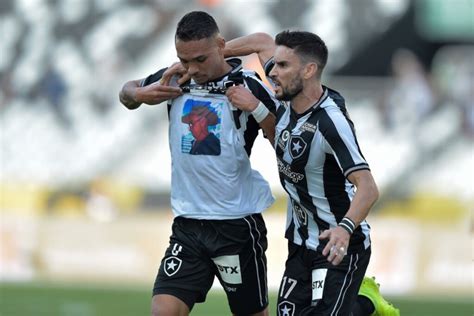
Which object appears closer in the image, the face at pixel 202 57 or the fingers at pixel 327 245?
the fingers at pixel 327 245

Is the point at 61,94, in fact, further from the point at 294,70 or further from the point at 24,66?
the point at 294,70

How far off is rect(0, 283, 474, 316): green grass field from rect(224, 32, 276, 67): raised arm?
4.30m

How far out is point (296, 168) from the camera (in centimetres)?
684

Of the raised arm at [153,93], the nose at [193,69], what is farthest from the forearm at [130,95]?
the nose at [193,69]

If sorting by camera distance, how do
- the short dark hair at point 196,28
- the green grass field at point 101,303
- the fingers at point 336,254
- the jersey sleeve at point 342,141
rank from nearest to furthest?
1. the fingers at point 336,254
2. the jersey sleeve at point 342,141
3. the short dark hair at point 196,28
4. the green grass field at point 101,303

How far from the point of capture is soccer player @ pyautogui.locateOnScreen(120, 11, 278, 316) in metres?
7.32

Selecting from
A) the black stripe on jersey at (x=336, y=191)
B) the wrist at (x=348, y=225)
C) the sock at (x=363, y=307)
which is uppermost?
the black stripe on jersey at (x=336, y=191)

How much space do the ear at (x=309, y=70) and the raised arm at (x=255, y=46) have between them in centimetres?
89

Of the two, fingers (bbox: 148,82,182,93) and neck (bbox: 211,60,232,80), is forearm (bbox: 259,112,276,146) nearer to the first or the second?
neck (bbox: 211,60,232,80)

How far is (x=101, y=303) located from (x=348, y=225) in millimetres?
7541

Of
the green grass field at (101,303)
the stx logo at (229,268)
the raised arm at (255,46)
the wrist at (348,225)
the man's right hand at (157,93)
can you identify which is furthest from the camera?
the green grass field at (101,303)

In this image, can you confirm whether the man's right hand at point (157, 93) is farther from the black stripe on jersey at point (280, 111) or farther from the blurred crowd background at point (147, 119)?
the blurred crowd background at point (147, 119)

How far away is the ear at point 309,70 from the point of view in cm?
686

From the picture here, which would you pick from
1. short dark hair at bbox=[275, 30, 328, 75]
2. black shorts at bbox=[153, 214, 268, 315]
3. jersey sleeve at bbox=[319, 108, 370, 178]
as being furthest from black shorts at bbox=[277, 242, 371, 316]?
short dark hair at bbox=[275, 30, 328, 75]
